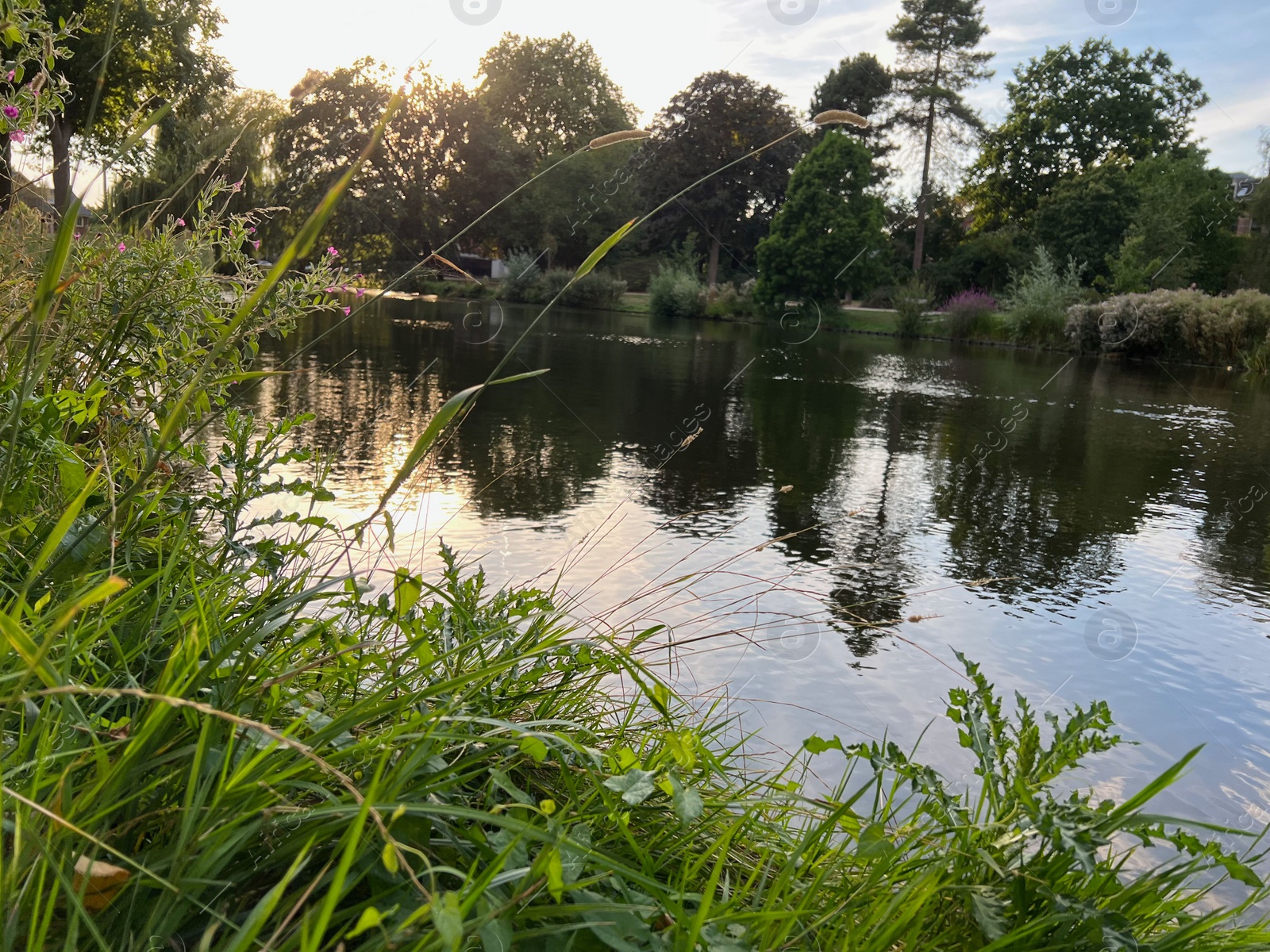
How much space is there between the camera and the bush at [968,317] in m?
26.5

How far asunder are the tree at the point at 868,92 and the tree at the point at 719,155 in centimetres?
385

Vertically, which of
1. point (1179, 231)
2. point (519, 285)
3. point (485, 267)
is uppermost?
point (1179, 231)

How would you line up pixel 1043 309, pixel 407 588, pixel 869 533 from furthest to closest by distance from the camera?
pixel 1043 309
pixel 869 533
pixel 407 588

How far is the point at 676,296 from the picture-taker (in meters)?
31.9

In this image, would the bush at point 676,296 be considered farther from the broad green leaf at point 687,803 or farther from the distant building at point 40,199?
the broad green leaf at point 687,803

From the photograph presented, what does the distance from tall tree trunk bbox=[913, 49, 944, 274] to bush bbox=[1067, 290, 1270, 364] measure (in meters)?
16.4

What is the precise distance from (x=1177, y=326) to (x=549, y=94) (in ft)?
121

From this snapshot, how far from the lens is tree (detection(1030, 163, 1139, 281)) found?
3347 centimetres

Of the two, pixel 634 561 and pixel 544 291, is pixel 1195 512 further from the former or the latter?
pixel 544 291

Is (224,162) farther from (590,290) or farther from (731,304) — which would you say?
(590,290)

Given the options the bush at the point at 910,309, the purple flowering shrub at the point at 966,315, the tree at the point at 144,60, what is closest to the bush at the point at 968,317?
the purple flowering shrub at the point at 966,315

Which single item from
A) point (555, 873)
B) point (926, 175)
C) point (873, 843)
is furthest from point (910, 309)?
point (555, 873)

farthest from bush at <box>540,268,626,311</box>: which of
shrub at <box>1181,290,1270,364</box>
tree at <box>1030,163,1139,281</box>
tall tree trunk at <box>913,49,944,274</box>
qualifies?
shrub at <box>1181,290,1270,364</box>

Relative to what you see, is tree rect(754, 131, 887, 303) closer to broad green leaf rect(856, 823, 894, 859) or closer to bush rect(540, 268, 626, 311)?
bush rect(540, 268, 626, 311)
